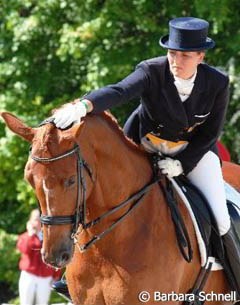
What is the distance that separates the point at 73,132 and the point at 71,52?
301 inches

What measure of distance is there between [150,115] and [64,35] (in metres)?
6.95

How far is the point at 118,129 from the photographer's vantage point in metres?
6.25

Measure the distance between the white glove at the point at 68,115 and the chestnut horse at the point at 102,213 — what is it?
49 mm

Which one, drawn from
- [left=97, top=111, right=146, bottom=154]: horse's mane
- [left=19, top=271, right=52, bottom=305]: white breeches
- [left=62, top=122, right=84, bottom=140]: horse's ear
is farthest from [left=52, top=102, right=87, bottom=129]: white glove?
[left=19, top=271, right=52, bottom=305]: white breeches

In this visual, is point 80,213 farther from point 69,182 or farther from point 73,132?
point 73,132

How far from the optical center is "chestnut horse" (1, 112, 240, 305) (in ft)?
18.3

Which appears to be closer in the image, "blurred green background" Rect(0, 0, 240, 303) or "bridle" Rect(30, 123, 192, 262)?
"bridle" Rect(30, 123, 192, 262)

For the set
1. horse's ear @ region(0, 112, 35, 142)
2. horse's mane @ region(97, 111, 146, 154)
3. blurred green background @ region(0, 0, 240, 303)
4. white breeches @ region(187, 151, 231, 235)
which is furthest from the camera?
blurred green background @ region(0, 0, 240, 303)

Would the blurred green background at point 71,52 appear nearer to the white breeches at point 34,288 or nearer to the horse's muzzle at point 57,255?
the white breeches at point 34,288

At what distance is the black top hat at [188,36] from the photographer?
6.25 m

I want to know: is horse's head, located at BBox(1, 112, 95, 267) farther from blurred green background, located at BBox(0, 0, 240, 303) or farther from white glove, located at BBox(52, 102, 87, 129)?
blurred green background, located at BBox(0, 0, 240, 303)

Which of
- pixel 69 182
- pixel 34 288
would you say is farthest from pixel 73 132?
pixel 34 288

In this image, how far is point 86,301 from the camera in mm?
6148

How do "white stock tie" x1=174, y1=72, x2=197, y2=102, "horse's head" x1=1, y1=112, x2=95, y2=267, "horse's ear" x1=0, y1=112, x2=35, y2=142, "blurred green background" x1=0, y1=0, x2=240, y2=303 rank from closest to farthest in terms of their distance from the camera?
"horse's head" x1=1, y1=112, x2=95, y2=267 → "horse's ear" x1=0, y1=112, x2=35, y2=142 → "white stock tie" x1=174, y1=72, x2=197, y2=102 → "blurred green background" x1=0, y1=0, x2=240, y2=303
